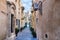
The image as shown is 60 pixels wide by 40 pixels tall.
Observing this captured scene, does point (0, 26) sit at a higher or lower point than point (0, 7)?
lower

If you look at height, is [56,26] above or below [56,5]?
below

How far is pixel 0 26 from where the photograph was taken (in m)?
8.85

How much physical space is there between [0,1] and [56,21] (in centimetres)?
500

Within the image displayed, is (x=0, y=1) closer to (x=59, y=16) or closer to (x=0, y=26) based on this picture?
(x=0, y=26)

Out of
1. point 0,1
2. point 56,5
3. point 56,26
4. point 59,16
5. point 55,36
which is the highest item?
point 0,1

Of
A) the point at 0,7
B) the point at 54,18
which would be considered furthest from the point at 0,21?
the point at 54,18

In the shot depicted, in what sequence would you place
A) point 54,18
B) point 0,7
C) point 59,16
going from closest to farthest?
point 59,16, point 54,18, point 0,7

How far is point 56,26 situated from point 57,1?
2.87 ft

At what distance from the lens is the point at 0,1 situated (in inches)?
349

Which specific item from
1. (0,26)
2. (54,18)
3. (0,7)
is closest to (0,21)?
(0,26)

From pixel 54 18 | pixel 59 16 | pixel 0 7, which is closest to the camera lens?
pixel 59 16

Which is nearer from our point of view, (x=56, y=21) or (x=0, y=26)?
(x=56, y=21)

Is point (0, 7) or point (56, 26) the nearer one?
point (56, 26)

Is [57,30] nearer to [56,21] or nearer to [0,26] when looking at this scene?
[56,21]
